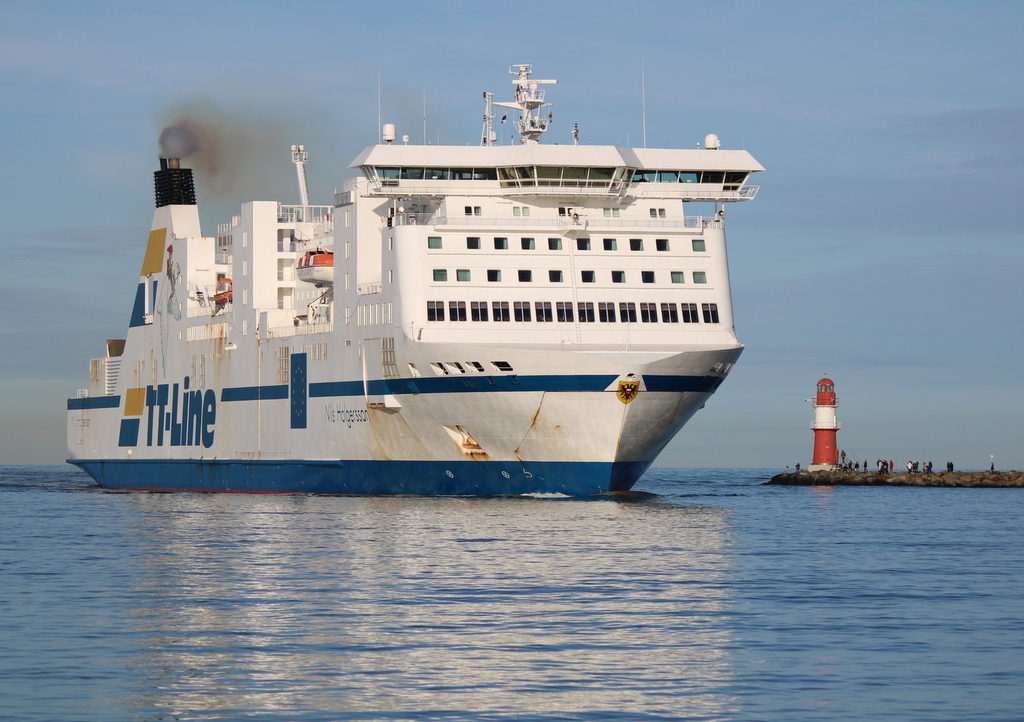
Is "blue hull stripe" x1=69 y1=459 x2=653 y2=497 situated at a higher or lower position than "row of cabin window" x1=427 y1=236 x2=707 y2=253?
lower

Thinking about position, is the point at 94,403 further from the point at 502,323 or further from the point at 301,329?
the point at 502,323

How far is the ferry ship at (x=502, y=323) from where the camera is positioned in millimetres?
42750

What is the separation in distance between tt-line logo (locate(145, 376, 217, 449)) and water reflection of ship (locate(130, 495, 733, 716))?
71.6 feet

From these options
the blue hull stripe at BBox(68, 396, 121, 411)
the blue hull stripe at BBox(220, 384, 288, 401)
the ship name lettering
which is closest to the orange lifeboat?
the blue hull stripe at BBox(220, 384, 288, 401)

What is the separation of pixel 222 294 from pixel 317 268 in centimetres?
879

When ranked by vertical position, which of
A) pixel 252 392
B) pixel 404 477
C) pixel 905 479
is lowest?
pixel 905 479

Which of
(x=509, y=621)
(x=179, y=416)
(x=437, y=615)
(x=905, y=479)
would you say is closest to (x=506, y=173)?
(x=179, y=416)

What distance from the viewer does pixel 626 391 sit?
4181 centimetres

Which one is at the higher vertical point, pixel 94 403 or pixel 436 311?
pixel 436 311

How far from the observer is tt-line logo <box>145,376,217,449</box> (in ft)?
193

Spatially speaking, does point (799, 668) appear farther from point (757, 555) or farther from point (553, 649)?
point (757, 555)

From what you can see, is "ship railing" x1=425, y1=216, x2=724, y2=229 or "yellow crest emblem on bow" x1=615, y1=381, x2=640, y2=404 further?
"ship railing" x1=425, y1=216, x2=724, y2=229

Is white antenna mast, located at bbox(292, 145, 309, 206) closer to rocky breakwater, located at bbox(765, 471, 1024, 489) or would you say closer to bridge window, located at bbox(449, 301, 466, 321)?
bridge window, located at bbox(449, 301, 466, 321)

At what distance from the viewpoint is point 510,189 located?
46.3 metres
